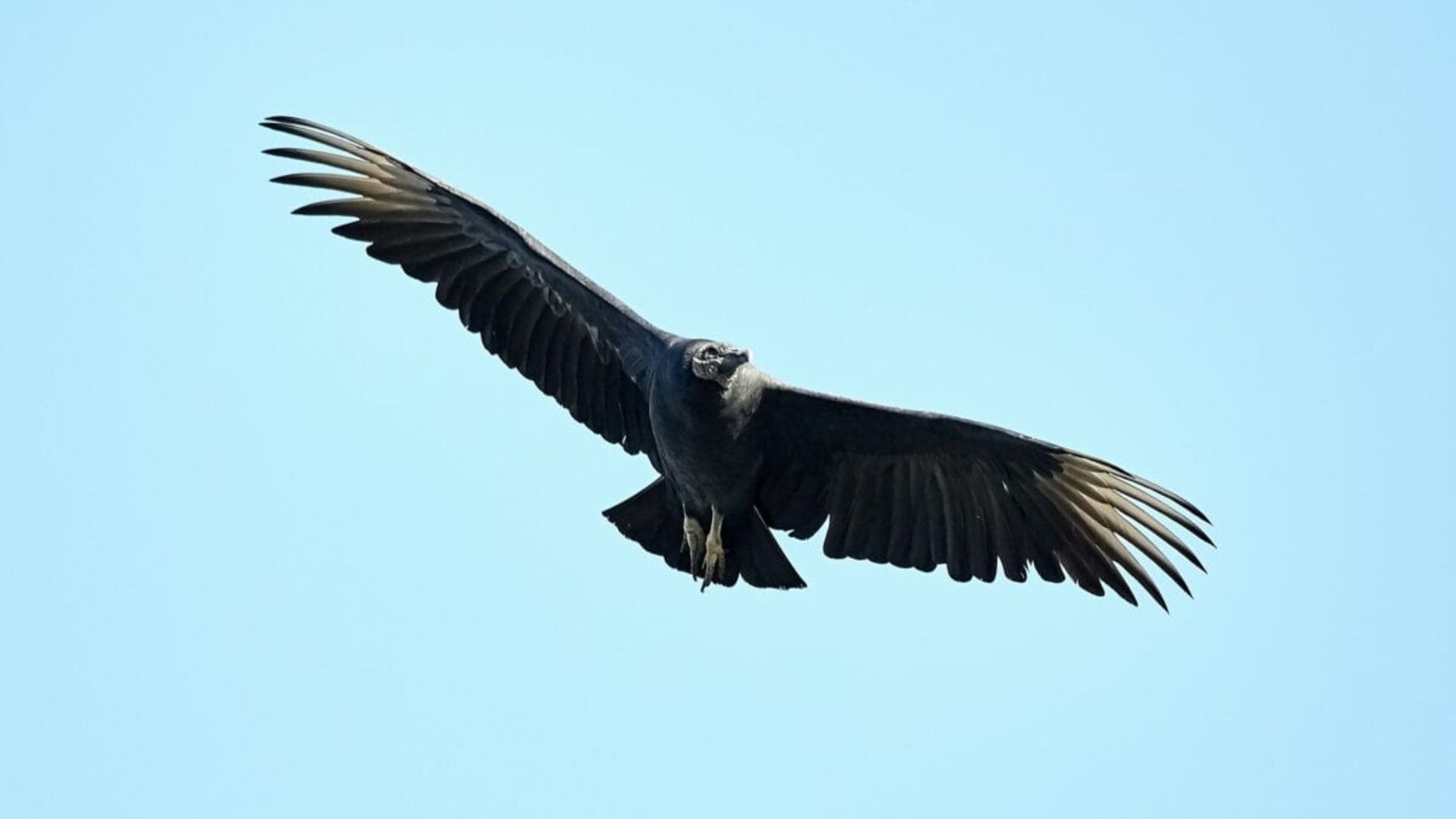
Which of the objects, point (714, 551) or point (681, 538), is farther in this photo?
point (681, 538)

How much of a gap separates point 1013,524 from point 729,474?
1571 millimetres

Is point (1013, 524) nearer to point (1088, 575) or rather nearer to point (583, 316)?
point (1088, 575)

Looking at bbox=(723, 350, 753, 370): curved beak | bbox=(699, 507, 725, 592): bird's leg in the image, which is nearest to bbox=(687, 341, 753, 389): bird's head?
bbox=(723, 350, 753, 370): curved beak

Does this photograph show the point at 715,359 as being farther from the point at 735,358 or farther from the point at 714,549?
the point at 714,549

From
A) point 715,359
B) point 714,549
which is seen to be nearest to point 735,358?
point 715,359

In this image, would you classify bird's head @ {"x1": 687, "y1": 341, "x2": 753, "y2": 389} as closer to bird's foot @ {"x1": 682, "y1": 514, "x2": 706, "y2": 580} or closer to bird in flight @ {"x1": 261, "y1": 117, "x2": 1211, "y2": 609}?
bird in flight @ {"x1": 261, "y1": 117, "x2": 1211, "y2": 609}

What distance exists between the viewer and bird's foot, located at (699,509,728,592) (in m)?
11.5

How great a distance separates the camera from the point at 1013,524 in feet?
37.5

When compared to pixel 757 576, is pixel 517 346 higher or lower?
higher

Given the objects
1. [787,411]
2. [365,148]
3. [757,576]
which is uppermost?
[365,148]

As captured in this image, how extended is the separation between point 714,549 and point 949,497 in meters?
1.32

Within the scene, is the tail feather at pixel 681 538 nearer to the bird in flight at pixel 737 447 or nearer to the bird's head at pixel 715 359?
the bird in flight at pixel 737 447

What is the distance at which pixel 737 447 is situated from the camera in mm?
11188

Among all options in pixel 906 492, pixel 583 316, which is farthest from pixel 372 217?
pixel 906 492
